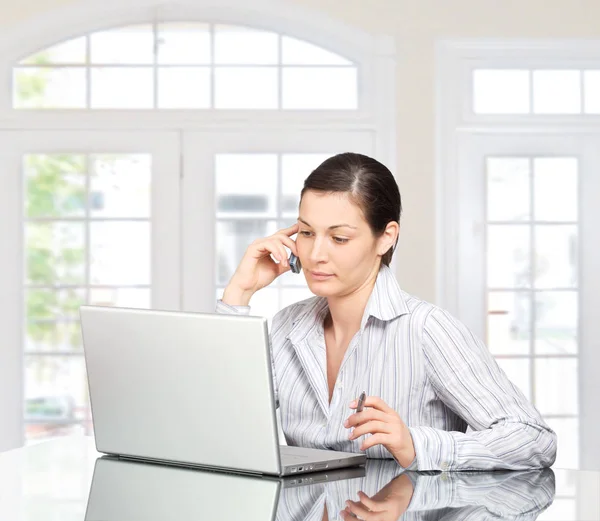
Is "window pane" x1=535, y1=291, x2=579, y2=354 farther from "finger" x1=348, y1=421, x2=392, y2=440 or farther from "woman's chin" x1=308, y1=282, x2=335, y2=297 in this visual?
"finger" x1=348, y1=421, x2=392, y2=440

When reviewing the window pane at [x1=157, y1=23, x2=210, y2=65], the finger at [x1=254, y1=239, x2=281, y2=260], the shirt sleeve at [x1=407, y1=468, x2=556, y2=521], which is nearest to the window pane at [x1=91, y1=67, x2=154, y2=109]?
the window pane at [x1=157, y1=23, x2=210, y2=65]

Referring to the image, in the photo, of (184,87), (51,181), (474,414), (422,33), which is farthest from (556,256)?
(474,414)

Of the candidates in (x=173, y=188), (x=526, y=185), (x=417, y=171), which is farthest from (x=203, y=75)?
(x=526, y=185)

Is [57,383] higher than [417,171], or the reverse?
[417,171]

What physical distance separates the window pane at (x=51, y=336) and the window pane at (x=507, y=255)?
2017 millimetres

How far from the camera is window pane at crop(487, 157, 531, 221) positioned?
458cm

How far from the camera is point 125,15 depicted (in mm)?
4543

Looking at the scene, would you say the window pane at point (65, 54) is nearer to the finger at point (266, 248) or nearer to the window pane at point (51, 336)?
the window pane at point (51, 336)

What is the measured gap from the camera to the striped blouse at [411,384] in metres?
1.85

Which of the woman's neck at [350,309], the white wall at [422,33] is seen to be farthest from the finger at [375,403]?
the white wall at [422,33]

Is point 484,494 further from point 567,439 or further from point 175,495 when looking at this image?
point 567,439

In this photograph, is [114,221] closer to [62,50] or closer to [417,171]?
[62,50]

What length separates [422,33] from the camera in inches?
175

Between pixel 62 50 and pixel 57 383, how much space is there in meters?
1.61
